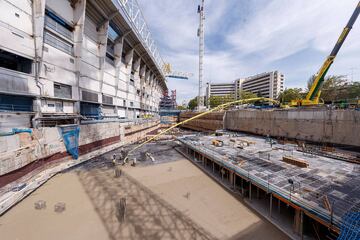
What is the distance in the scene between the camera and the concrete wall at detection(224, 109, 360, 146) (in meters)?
16.4

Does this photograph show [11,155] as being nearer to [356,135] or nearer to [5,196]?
[5,196]

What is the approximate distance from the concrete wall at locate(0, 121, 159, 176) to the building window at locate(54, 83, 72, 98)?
473 cm

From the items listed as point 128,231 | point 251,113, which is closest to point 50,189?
point 128,231

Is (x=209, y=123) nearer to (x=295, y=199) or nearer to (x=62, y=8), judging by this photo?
(x=295, y=199)

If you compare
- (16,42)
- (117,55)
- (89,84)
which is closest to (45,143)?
(16,42)

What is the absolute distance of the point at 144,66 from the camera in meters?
50.9

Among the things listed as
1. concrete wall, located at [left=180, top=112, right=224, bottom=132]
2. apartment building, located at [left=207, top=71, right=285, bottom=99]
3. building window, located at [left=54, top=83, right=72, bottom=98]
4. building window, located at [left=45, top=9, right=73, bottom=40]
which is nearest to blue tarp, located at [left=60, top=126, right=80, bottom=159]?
building window, located at [left=54, top=83, right=72, bottom=98]

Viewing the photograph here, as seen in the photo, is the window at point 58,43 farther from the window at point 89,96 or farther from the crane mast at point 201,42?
the crane mast at point 201,42

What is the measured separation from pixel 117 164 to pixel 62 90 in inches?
492

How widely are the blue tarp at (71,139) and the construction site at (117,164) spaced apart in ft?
0.47

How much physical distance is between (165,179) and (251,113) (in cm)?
2387

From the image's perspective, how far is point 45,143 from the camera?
624 inches

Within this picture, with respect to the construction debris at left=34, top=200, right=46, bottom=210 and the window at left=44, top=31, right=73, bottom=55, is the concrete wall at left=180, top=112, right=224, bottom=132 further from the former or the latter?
the construction debris at left=34, top=200, right=46, bottom=210

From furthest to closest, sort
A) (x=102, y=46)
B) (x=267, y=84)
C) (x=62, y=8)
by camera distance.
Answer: (x=267, y=84), (x=102, y=46), (x=62, y=8)
